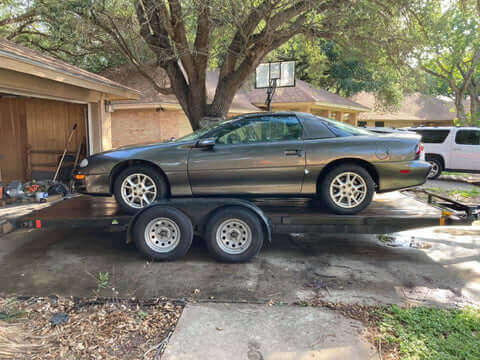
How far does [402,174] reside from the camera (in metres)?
4.83

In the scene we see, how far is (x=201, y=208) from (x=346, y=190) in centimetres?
197

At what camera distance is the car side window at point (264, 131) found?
4.99 meters

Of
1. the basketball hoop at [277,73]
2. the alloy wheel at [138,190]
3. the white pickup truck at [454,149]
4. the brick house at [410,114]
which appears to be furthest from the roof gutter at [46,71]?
the brick house at [410,114]

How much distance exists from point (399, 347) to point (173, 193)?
3217 millimetres

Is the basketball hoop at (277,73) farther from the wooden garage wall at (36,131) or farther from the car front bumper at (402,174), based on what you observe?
the car front bumper at (402,174)

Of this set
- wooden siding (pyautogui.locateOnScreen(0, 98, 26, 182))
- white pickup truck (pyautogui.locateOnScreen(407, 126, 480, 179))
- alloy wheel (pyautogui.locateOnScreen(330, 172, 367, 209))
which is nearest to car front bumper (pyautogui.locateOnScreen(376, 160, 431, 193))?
alloy wheel (pyautogui.locateOnScreen(330, 172, 367, 209))

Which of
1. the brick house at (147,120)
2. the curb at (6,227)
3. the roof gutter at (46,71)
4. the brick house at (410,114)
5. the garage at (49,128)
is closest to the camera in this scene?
the curb at (6,227)

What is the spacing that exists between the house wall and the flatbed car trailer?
9498mm

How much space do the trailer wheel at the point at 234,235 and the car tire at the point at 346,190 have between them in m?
1.05

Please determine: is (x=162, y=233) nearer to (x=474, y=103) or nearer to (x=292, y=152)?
(x=292, y=152)

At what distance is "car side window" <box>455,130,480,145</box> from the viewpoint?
12062mm

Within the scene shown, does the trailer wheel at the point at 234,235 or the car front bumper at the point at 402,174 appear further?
the car front bumper at the point at 402,174

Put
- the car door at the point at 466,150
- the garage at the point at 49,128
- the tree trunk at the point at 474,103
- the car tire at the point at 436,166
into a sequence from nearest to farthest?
the garage at the point at 49,128 → the car door at the point at 466,150 → the car tire at the point at 436,166 → the tree trunk at the point at 474,103

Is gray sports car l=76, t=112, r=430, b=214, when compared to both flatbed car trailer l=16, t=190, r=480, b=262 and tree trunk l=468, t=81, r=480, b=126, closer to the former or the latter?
flatbed car trailer l=16, t=190, r=480, b=262
